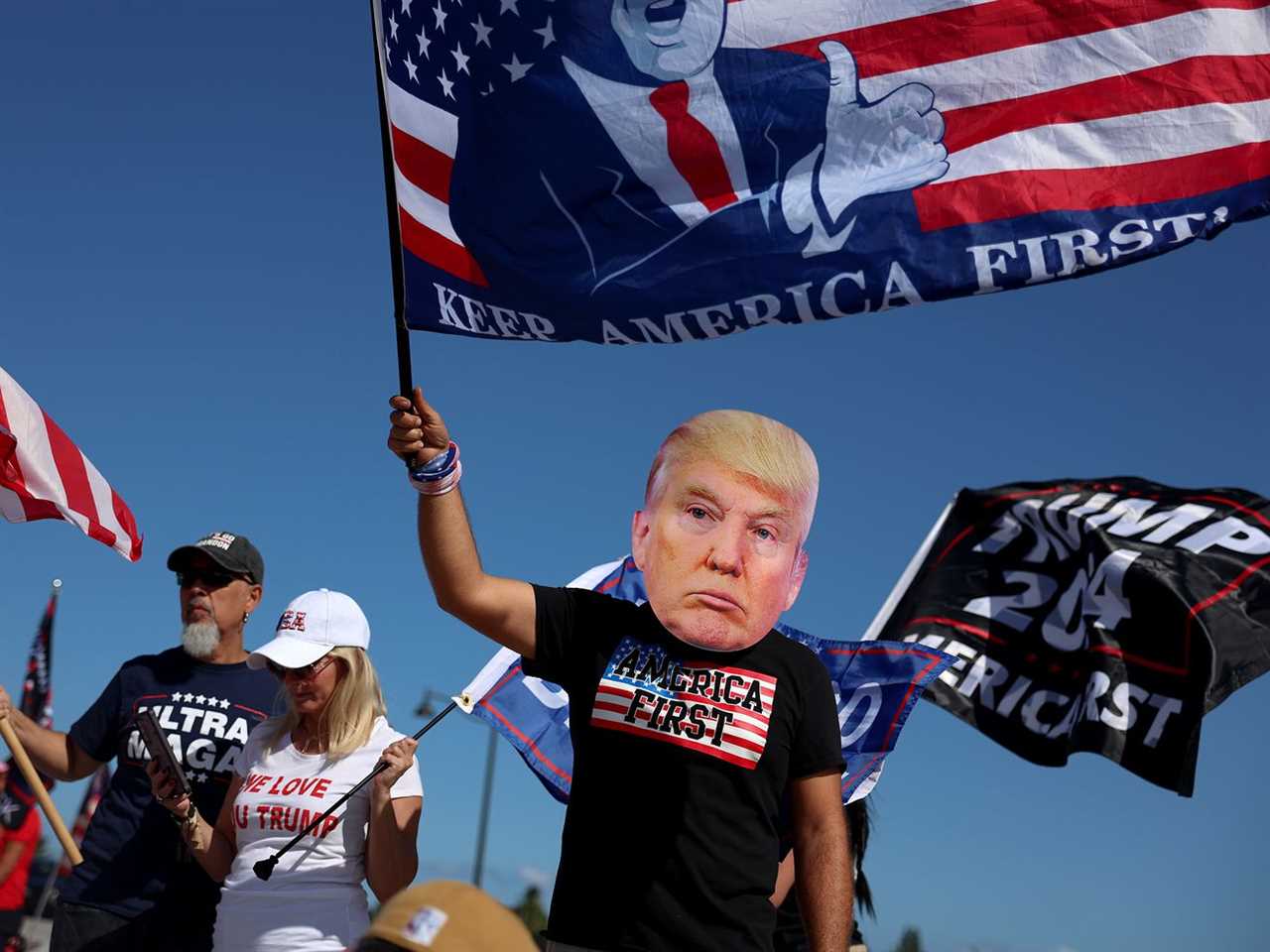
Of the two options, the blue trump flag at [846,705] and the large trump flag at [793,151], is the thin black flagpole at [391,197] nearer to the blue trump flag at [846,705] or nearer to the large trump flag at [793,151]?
the large trump flag at [793,151]

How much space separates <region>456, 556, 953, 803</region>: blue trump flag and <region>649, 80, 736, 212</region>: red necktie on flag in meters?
2.19

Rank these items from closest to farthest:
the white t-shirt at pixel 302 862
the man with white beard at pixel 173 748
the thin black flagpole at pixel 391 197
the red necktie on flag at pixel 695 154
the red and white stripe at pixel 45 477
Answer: the thin black flagpole at pixel 391 197, the red necktie on flag at pixel 695 154, the white t-shirt at pixel 302 862, the man with white beard at pixel 173 748, the red and white stripe at pixel 45 477

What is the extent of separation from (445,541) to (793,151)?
5.81 feet

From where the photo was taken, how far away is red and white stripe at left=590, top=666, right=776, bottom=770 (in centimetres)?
315

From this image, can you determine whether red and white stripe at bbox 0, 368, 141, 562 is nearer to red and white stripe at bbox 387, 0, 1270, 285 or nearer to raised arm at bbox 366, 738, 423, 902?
raised arm at bbox 366, 738, 423, 902

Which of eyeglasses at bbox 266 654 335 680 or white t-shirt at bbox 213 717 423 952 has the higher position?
eyeglasses at bbox 266 654 335 680

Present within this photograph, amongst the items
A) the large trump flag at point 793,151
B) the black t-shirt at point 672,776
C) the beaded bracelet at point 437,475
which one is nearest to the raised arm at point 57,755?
the large trump flag at point 793,151

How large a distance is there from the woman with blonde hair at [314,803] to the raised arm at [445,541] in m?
1.41

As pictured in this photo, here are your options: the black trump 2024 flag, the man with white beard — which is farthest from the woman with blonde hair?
the black trump 2024 flag

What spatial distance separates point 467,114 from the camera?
4.02m

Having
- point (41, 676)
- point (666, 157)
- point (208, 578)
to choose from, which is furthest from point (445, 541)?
point (41, 676)

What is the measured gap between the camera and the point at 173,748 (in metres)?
5.33

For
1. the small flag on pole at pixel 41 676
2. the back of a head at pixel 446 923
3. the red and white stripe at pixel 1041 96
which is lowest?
the small flag on pole at pixel 41 676

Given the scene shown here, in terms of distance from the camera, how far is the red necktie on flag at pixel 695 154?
4.11m
